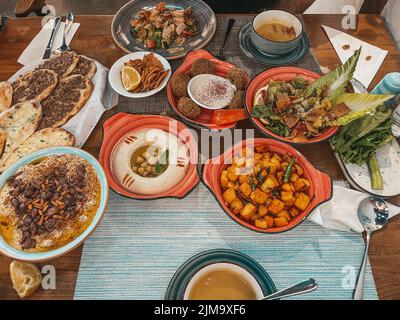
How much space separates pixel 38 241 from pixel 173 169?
0.77 meters

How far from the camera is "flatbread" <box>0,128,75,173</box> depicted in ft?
6.04

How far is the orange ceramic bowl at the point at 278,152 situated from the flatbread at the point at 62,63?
1.32m

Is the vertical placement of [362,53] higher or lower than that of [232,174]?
higher

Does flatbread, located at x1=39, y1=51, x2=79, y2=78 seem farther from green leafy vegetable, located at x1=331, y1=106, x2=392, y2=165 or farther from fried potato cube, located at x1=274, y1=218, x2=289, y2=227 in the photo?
green leafy vegetable, located at x1=331, y1=106, x2=392, y2=165

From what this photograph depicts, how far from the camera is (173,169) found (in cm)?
175

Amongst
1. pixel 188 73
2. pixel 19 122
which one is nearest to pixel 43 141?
pixel 19 122

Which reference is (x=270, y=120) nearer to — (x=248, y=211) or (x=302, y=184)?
(x=302, y=184)

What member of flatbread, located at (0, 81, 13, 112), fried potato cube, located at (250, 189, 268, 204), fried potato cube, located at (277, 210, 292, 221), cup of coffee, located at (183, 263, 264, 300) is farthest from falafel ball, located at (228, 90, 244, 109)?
flatbread, located at (0, 81, 13, 112)

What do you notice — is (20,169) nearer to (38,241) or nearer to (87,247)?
(38,241)

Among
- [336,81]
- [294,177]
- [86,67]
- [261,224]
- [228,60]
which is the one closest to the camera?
[261,224]

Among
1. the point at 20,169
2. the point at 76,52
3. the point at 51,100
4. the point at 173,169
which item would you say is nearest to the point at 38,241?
the point at 20,169

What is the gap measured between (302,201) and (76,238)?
3.69 feet

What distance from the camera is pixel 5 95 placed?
2057 millimetres

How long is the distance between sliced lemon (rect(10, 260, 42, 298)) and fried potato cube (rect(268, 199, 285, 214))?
1189mm
